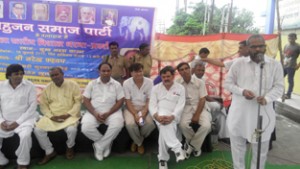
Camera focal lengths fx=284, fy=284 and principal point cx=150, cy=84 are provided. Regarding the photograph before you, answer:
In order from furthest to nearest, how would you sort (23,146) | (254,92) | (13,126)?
1. (13,126)
2. (23,146)
3. (254,92)

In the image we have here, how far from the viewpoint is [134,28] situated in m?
5.90

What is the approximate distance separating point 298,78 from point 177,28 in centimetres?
2011

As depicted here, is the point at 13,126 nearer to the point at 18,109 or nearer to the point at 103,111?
the point at 18,109

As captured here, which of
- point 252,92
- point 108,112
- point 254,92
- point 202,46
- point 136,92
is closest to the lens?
point 252,92

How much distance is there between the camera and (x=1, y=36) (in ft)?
19.1

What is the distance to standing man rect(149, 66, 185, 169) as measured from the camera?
376 cm

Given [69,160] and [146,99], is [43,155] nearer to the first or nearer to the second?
[69,160]

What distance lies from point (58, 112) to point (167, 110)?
1600 mm

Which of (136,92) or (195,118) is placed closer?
(195,118)

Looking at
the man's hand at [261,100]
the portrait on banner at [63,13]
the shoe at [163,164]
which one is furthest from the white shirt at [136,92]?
the portrait on banner at [63,13]

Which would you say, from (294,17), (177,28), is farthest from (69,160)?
(177,28)

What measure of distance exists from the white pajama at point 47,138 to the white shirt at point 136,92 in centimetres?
99

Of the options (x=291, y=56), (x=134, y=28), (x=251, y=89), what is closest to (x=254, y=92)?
(x=251, y=89)

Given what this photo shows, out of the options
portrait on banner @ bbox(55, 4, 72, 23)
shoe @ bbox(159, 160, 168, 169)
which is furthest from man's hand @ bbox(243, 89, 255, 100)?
portrait on banner @ bbox(55, 4, 72, 23)
